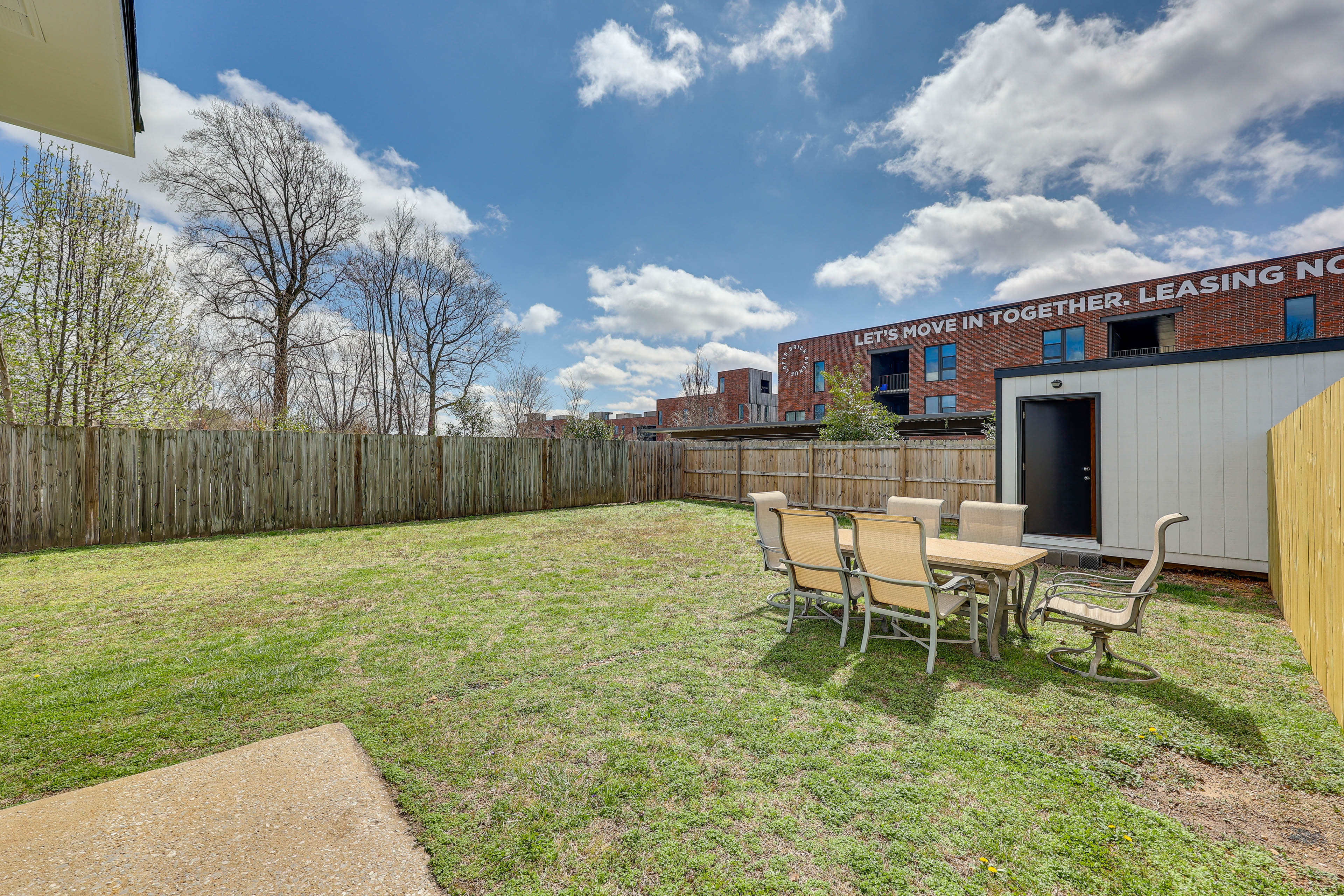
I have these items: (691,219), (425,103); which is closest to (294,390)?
(425,103)

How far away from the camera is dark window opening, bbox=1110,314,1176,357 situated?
19.9 metres

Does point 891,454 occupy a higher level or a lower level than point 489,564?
higher

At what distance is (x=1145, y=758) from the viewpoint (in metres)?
2.52

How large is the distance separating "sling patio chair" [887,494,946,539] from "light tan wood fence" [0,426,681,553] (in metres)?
9.89

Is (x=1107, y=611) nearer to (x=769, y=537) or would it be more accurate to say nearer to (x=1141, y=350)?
(x=769, y=537)

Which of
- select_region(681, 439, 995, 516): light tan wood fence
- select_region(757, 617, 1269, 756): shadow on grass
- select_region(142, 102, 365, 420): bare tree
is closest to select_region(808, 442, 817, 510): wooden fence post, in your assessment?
select_region(681, 439, 995, 516): light tan wood fence

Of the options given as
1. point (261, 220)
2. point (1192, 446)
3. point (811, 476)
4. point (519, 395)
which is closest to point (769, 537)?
point (1192, 446)

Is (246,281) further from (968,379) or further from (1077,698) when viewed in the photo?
(968,379)

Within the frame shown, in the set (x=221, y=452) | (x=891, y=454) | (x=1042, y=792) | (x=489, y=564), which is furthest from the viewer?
(x=891, y=454)

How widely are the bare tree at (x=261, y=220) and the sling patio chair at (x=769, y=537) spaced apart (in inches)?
558

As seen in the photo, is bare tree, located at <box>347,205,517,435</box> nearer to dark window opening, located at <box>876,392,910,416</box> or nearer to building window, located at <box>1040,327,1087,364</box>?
dark window opening, located at <box>876,392,910,416</box>

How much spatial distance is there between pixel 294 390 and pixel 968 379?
27.4 m

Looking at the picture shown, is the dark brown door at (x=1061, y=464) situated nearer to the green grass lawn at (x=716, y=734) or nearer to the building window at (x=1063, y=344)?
the green grass lawn at (x=716, y=734)

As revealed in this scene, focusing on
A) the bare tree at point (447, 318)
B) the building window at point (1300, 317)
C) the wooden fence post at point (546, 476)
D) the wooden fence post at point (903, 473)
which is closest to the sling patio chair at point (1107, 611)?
the wooden fence post at point (903, 473)
